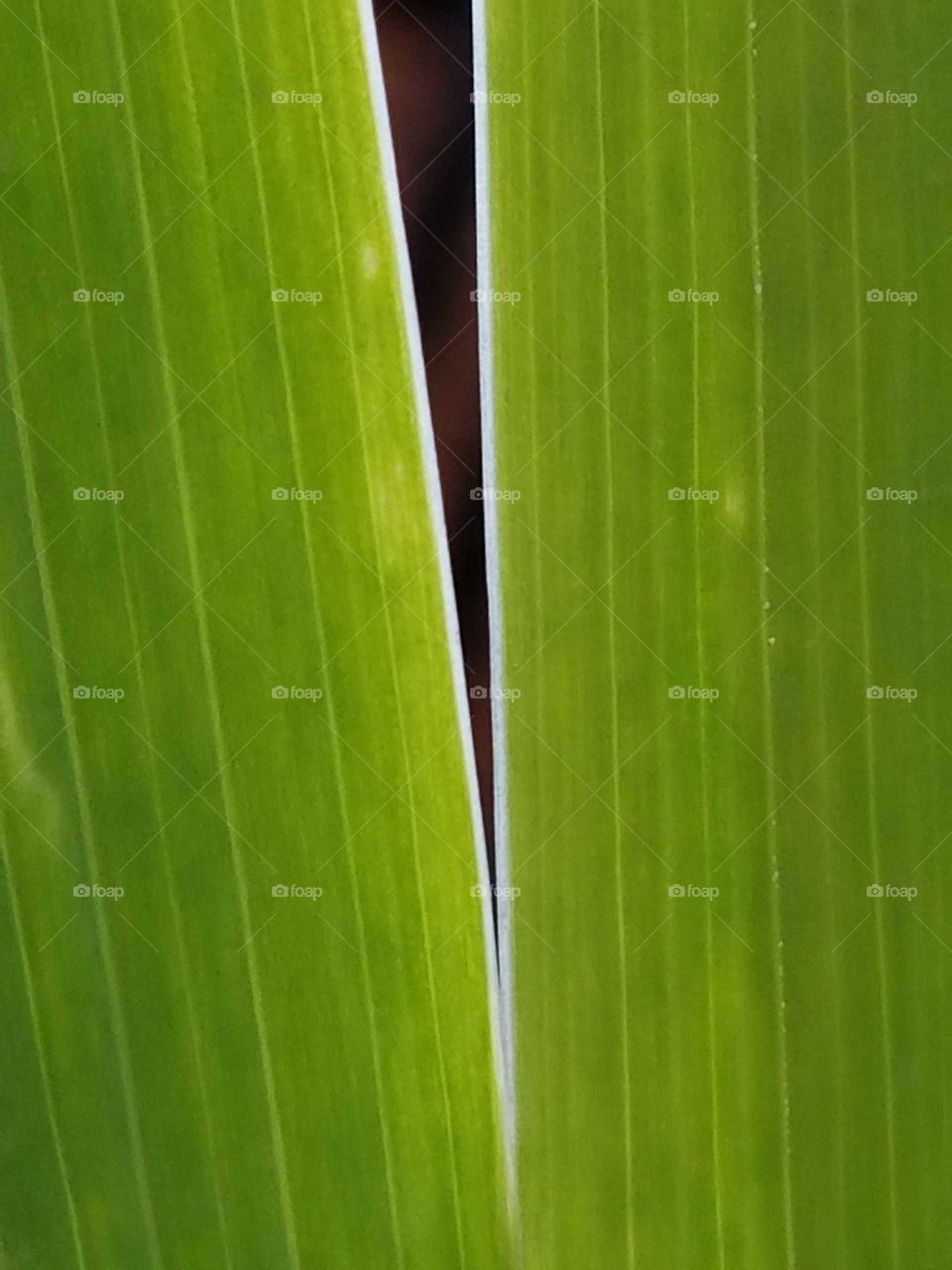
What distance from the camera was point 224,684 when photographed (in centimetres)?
89

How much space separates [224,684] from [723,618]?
17.7 inches

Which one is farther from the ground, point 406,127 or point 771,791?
point 406,127

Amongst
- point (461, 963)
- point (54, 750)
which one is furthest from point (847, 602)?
point (54, 750)

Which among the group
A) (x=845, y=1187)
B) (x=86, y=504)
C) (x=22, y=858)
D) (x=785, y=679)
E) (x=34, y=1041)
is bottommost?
(x=845, y=1187)

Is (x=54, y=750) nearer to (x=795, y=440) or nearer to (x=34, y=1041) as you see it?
(x=34, y=1041)

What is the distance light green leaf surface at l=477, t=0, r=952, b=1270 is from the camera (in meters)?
0.87

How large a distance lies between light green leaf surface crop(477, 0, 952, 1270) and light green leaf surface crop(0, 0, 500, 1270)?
0.29 feet

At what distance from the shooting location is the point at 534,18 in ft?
2.81

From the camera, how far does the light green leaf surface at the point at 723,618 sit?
87 cm

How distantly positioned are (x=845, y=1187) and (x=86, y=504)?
3.05ft

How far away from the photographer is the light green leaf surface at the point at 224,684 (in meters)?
0.86

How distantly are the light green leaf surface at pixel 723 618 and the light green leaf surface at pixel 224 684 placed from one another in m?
0.09

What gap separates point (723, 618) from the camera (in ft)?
2.94

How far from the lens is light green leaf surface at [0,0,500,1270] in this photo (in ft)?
2.82
